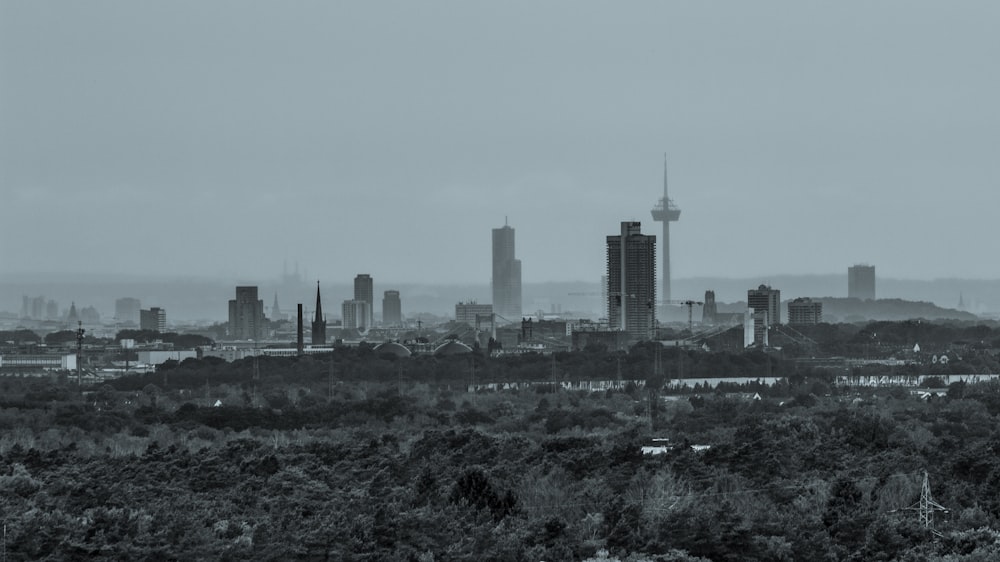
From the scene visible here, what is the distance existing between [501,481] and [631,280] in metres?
120

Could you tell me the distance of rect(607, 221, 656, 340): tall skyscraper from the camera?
143 metres

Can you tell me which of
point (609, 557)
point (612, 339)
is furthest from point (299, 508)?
point (612, 339)

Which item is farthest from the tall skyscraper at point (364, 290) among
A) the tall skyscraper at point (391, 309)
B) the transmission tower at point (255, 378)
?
the transmission tower at point (255, 378)

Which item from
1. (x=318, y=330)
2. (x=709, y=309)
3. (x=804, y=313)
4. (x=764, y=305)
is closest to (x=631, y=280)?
(x=764, y=305)

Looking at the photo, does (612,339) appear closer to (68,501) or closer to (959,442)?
(959,442)

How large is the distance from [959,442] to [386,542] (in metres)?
18.4

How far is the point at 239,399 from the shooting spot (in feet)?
204

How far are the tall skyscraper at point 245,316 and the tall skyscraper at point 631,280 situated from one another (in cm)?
3283

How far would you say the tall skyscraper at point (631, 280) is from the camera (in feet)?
470

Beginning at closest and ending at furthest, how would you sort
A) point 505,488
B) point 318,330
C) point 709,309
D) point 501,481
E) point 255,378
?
point 505,488 < point 501,481 < point 255,378 < point 318,330 < point 709,309

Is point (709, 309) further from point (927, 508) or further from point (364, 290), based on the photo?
point (927, 508)

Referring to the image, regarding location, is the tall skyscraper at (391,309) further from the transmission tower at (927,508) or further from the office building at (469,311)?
the transmission tower at (927,508)

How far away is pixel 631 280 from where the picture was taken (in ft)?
492

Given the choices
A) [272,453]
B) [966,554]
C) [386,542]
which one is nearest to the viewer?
[966,554]
